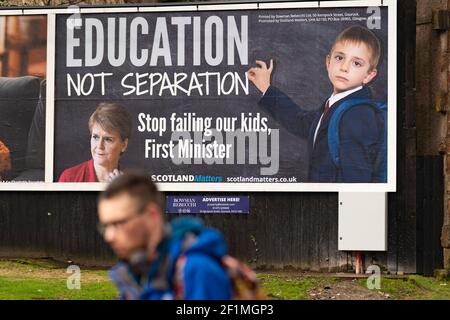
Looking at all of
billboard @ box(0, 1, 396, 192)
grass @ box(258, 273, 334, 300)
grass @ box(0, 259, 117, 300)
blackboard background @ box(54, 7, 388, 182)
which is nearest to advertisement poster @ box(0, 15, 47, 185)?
billboard @ box(0, 1, 396, 192)

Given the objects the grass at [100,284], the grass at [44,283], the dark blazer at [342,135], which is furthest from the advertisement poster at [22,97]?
the dark blazer at [342,135]

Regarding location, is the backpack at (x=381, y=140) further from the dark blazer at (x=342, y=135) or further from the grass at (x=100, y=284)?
the grass at (x=100, y=284)

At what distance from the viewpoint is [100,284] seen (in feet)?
50.6

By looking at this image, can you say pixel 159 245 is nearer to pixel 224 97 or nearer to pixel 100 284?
pixel 100 284

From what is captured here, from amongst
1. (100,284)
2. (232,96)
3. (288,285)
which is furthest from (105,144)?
(288,285)

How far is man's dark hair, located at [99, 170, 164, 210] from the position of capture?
412 centimetres

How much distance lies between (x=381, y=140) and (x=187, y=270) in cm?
1342

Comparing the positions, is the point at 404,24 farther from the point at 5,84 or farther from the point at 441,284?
the point at 5,84

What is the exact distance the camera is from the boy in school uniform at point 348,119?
56.1 ft

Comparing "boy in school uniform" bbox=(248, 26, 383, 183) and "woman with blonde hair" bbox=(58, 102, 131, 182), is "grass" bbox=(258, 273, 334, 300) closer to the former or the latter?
"boy in school uniform" bbox=(248, 26, 383, 183)

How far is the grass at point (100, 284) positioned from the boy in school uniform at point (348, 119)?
1843 mm

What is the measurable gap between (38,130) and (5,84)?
3.40ft

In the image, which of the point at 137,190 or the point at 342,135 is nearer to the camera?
the point at 137,190

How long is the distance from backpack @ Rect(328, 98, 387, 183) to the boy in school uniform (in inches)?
2.0
